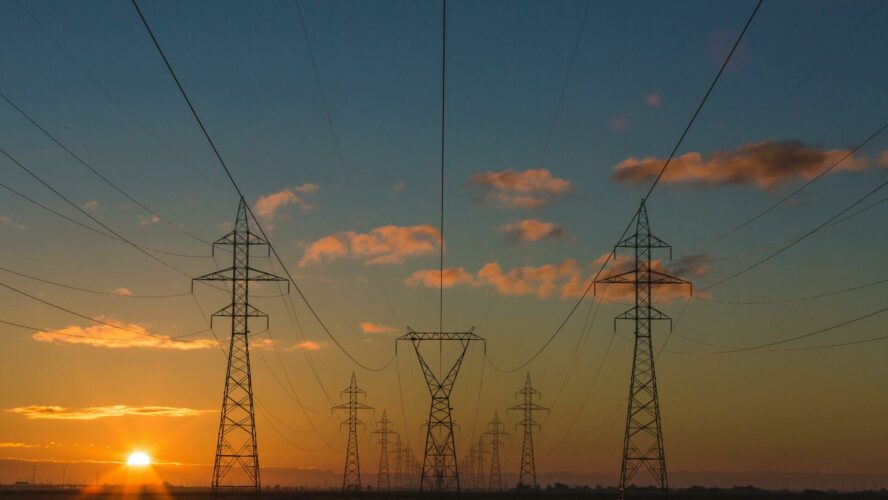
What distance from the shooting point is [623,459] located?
73.7 meters

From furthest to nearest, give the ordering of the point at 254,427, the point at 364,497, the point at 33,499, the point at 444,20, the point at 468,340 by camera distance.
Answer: the point at 364,497
the point at 33,499
the point at 468,340
the point at 254,427
the point at 444,20

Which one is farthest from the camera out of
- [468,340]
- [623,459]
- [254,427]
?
[468,340]

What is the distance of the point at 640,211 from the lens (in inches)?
3083

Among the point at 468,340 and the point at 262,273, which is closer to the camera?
the point at 262,273

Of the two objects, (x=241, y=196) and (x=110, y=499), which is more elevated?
(x=241, y=196)

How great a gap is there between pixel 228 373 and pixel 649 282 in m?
29.3

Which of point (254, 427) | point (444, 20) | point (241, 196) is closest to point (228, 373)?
point (254, 427)

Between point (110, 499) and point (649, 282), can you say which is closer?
point (649, 282)

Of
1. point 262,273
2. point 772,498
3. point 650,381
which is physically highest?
point 262,273

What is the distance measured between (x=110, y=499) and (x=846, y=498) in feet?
282

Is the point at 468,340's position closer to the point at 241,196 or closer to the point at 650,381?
the point at 650,381

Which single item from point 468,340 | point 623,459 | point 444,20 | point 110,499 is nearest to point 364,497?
point 110,499

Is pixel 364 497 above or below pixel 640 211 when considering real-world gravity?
below

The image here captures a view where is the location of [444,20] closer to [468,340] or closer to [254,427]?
[254,427]
